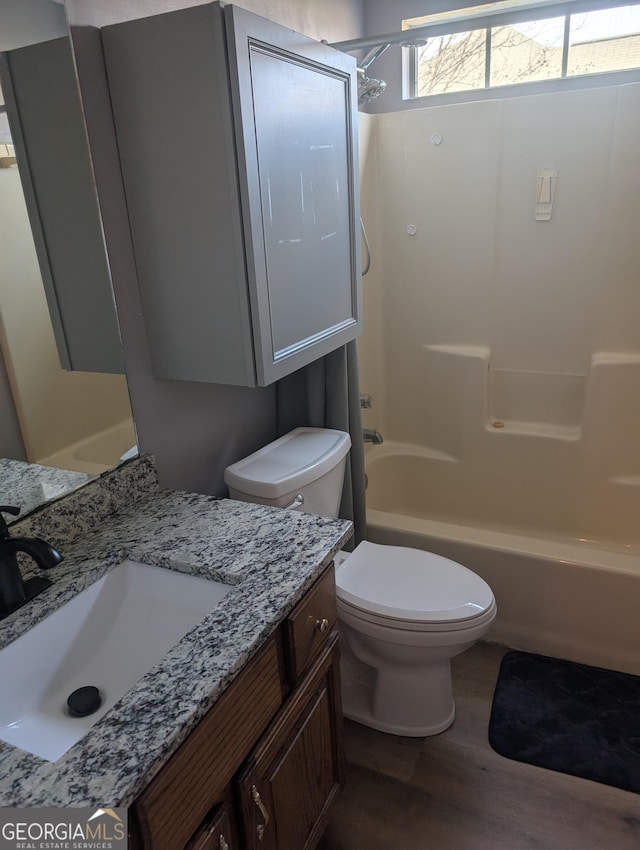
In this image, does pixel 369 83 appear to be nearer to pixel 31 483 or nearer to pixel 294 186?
pixel 294 186

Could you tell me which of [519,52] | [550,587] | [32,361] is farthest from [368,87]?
[550,587]

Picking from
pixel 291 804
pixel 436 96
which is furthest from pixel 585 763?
pixel 436 96

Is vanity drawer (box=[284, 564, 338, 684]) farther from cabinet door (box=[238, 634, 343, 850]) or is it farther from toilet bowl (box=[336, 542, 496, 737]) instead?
toilet bowl (box=[336, 542, 496, 737])

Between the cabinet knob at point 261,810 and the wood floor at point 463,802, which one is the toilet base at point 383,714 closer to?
the wood floor at point 463,802

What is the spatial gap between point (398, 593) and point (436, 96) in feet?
7.03

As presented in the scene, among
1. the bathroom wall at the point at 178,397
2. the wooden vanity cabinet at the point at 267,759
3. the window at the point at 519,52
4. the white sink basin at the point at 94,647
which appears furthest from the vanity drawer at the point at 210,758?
the window at the point at 519,52

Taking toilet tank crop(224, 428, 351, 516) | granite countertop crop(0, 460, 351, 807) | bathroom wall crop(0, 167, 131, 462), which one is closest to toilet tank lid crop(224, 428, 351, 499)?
toilet tank crop(224, 428, 351, 516)

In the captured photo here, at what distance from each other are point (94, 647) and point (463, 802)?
109 centimetres

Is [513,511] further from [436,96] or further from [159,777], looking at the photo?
[159,777]

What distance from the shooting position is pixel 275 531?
1246 mm

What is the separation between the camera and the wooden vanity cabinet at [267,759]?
2.72ft

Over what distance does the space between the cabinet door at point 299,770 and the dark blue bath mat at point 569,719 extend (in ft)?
2.15

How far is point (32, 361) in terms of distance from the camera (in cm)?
118

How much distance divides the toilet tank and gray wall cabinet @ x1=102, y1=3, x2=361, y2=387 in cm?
31
